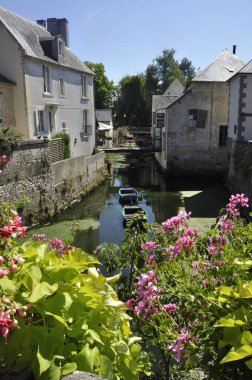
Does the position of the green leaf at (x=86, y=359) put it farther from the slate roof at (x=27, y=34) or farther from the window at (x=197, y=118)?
the window at (x=197, y=118)

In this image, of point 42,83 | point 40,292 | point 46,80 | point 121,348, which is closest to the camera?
point 40,292

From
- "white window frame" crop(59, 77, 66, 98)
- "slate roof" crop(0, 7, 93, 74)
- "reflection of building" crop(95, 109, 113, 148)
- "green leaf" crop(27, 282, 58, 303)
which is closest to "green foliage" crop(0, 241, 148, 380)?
"green leaf" crop(27, 282, 58, 303)

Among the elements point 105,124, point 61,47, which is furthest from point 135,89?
point 61,47

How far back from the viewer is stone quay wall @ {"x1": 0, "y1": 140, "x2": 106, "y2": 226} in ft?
50.6

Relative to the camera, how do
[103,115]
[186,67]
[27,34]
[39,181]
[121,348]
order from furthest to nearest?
[186,67] < [103,115] < [27,34] < [39,181] < [121,348]

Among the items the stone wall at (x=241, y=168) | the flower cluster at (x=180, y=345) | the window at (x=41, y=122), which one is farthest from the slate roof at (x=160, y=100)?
the flower cluster at (x=180, y=345)

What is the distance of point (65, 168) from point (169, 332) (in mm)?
19014

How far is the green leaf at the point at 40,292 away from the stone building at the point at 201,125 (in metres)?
30.6

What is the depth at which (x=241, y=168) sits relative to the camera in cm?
2067

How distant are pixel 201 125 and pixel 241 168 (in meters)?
Answer: 11.8

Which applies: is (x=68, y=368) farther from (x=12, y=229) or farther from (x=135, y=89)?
(x=135, y=89)

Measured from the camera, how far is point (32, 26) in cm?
2466

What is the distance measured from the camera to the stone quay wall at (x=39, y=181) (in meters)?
15.4

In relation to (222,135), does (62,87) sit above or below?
above
